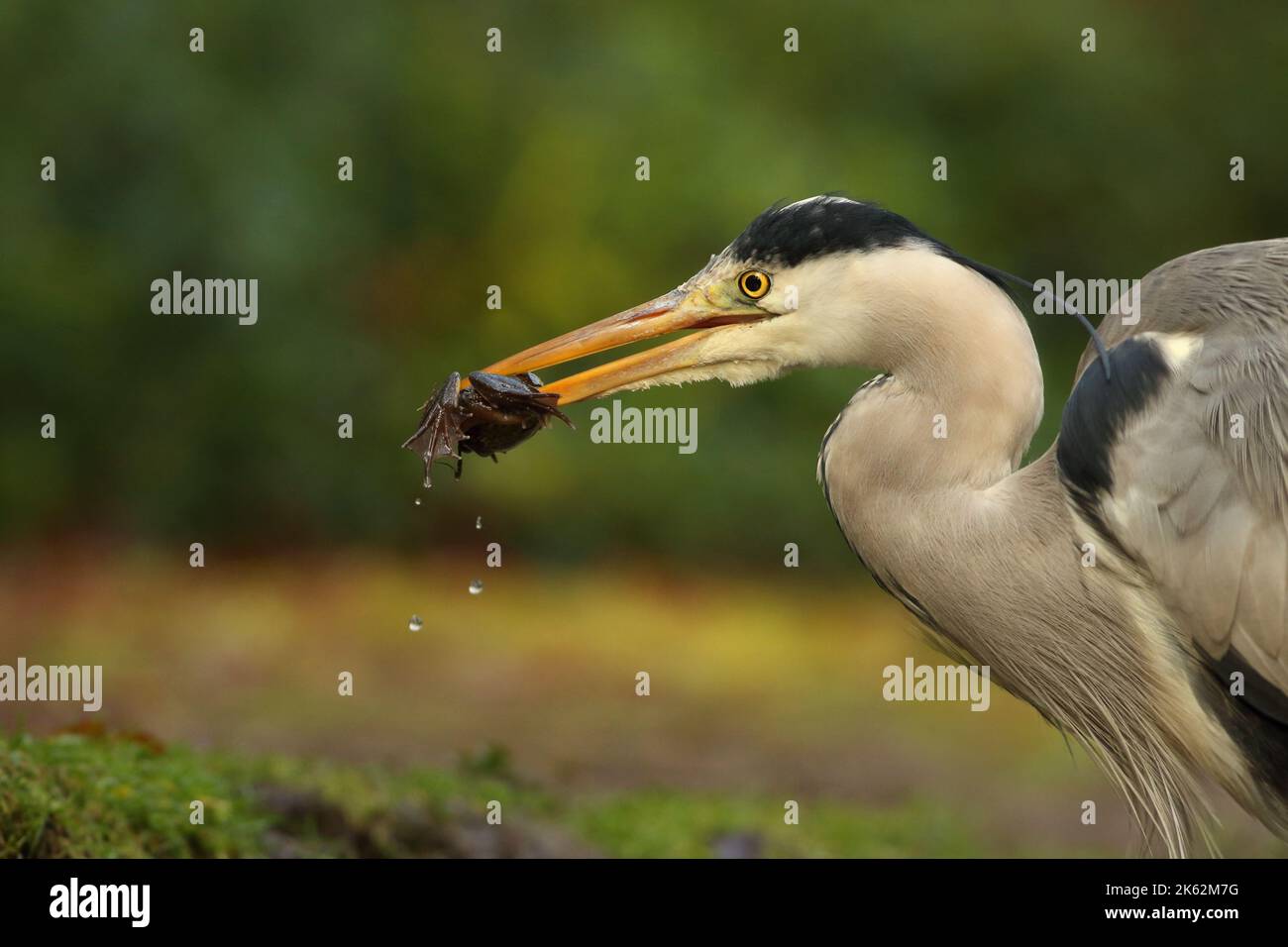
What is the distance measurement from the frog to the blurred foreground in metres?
1.69

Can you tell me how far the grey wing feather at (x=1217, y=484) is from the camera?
10.2 ft

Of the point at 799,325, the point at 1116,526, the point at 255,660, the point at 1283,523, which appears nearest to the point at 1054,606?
the point at 1116,526

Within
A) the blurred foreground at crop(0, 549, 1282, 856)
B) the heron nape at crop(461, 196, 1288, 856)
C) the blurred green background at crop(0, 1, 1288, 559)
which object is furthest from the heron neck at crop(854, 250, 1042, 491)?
the blurred green background at crop(0, 1, 1288, 559)

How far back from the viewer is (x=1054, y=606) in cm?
336

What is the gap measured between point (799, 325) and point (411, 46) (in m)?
4.59

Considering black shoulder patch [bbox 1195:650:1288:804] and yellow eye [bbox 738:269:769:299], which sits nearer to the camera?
black shoulder patch [bbox 1195:650:1288:804]

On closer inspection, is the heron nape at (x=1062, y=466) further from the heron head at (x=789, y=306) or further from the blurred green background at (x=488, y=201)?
the blurred green background at (x=488, y=201)

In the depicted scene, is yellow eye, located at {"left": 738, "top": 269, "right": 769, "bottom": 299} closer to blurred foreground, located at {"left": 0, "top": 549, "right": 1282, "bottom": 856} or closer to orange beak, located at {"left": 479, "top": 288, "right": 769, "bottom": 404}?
orange beak, located at {"left": 479, "top": 288, "right": 769, "bottom": 404}

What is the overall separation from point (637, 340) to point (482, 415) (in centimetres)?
39

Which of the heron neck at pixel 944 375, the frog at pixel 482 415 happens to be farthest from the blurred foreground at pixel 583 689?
the heron neck at pixel 944 375

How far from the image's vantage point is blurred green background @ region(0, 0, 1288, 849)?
6.93m

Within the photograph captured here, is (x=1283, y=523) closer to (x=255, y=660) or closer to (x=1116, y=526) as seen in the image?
(x=1116, y=526)

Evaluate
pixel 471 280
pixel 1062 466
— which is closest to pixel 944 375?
pixel 1062 466

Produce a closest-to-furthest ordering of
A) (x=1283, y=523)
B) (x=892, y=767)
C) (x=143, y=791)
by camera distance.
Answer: (x=1283, y=523) → (x=143, y=791) → (x=892, y=767)
